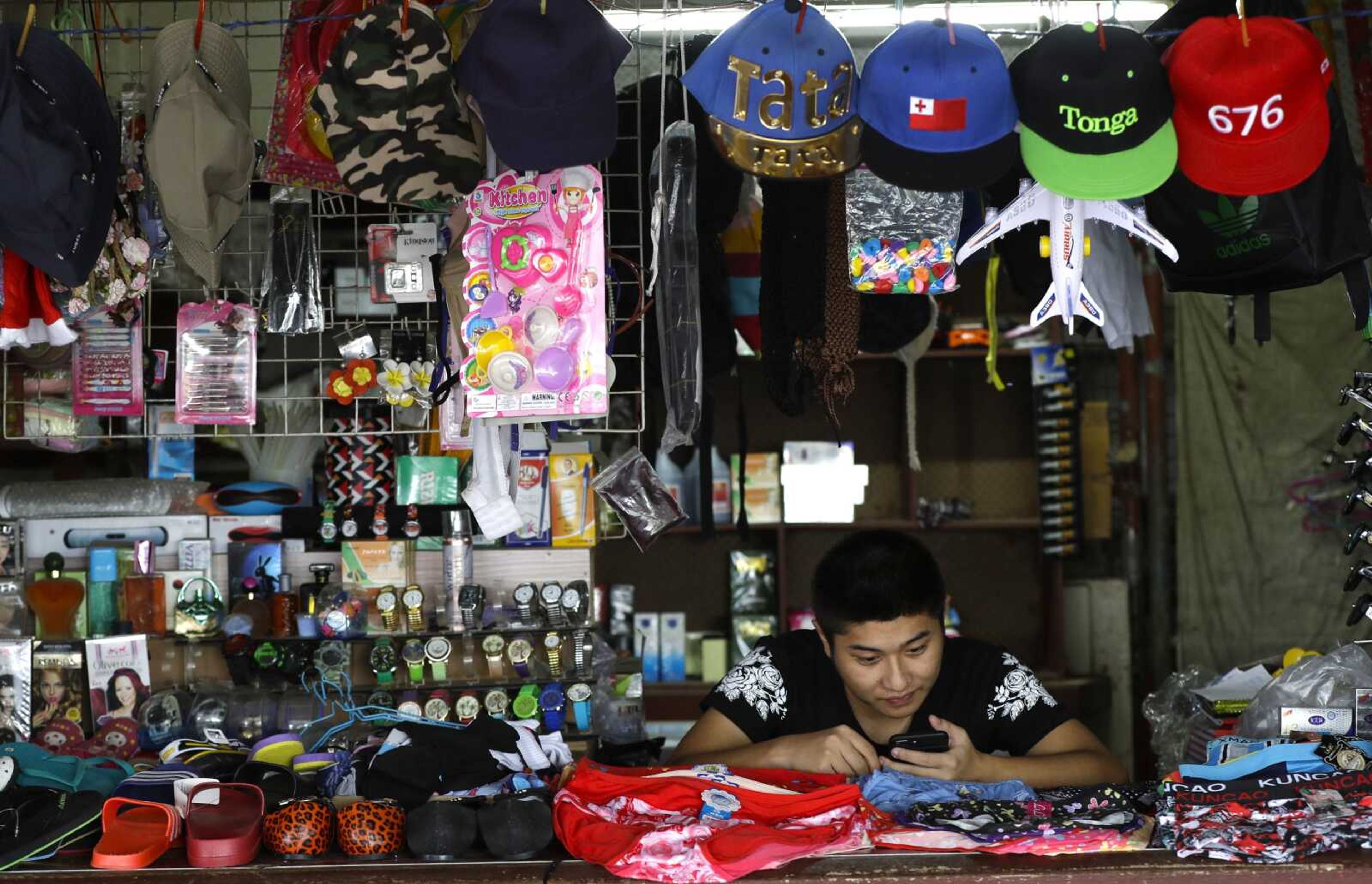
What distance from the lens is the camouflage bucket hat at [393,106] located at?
284cm

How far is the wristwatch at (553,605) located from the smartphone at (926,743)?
1.13 m

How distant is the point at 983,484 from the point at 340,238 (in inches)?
118

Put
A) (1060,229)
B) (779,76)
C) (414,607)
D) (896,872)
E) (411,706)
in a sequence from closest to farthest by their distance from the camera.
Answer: (896,872) → (779,76) → (1060,229) → (411,706) → (414,607)

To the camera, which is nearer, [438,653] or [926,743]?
[926,743]

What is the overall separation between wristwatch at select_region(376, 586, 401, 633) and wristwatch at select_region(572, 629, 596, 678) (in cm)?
45

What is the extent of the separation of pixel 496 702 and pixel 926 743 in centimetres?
124

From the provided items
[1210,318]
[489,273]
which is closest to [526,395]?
[489,273]

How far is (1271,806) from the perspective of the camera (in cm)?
240

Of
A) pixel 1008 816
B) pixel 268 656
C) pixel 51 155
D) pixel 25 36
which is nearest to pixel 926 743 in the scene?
pixel 1008 816

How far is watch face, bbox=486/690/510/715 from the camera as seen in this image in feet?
11.5

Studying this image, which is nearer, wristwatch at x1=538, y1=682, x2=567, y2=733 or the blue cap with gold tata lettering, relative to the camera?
the blue cap with gold tata lettering

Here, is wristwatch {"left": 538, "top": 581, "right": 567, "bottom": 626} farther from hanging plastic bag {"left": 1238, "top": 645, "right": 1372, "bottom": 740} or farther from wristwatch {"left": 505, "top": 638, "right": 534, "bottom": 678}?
hanging plastic bag {"left": 1238, "top": 645, "right": 1372, "bottom": 740}

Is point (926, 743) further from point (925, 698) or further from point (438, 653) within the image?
point (438, 653)

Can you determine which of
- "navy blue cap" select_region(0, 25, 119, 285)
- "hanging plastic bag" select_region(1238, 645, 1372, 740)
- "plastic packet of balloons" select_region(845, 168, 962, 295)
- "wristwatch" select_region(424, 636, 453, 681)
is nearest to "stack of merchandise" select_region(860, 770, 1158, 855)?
"hanging plastic bag" select_region(1238, 645, 1372, 740)
